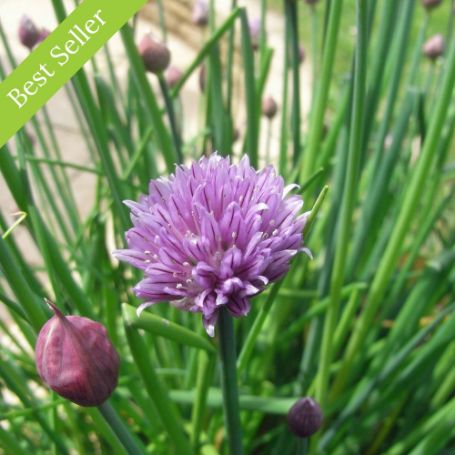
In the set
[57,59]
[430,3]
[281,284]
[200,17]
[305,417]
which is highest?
[200,17]

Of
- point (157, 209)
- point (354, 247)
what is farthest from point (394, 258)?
point (157, 209)

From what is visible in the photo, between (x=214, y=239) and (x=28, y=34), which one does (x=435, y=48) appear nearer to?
(x=28, y=34)

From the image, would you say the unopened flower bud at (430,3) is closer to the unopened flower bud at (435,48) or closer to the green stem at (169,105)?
the unopened flower bud at (435,48)

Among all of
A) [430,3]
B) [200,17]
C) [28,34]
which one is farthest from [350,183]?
[200,17]

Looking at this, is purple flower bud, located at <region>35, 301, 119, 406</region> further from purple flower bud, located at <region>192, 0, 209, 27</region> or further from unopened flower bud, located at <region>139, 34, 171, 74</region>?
purple flower bud, located at <region>192, 0, 209, 27</region>

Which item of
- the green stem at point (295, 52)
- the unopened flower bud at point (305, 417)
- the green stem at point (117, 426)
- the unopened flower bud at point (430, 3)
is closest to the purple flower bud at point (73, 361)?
the green stem at point (117, 426)

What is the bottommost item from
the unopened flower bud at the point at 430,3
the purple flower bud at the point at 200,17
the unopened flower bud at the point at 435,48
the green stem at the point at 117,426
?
the green stem at the point at 117,426
